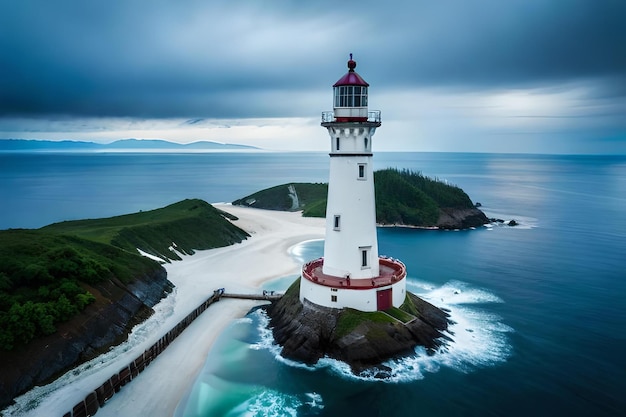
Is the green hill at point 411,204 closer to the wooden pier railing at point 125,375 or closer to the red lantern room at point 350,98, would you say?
the wooden pier railing at point 125,375

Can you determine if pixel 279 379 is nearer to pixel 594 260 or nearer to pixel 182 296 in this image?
pixel 182 296

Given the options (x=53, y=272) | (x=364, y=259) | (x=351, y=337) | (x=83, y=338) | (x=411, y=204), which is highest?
(x=364, y=259)

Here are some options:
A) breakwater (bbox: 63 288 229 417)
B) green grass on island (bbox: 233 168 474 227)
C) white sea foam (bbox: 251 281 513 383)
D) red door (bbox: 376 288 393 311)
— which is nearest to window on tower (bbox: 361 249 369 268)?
red door (bbox: 376 288 393 311)

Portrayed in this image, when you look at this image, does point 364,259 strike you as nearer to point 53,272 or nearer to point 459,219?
point 53,272

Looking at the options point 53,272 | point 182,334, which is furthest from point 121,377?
point 53,272

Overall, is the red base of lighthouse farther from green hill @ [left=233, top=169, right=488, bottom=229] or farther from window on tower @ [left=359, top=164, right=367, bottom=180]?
green hill @ [left=233, top=169, right=488, bottom=229]

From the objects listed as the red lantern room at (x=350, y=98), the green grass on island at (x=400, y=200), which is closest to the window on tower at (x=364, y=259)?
the red lantern room at (x=350, y=98)

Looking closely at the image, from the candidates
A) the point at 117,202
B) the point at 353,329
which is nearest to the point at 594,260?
the point at 353,329
